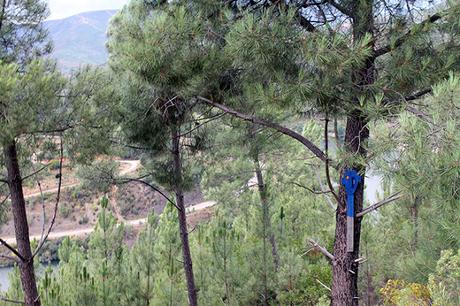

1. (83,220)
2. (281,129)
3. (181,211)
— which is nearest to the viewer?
(281,129)

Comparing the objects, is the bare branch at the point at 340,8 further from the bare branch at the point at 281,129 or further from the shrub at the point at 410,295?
the shrub at the point at 410,295

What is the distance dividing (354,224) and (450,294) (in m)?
1.11

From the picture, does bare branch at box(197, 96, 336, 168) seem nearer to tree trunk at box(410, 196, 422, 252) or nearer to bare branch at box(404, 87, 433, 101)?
bare branch at box(404, 87, 433, 101)

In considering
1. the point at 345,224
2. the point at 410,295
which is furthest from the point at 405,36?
the point at 410,295

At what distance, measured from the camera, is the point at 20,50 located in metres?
3.50

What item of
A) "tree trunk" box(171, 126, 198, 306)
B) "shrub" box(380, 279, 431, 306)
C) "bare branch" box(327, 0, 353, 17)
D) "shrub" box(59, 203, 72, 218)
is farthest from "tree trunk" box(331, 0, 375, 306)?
"shrub" box(59, 203, 72, 218)

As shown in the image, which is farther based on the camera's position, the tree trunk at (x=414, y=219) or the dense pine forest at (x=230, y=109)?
the tree trunk at (x=414, y=219)

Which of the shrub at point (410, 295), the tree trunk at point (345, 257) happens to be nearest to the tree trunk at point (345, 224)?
the tree trunk at point (345, 257)

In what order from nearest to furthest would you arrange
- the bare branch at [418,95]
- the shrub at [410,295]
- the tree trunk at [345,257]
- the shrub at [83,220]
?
the bare branch at [418,95] < the tree trunk at [345,257] < the shrub at [410,295] < the shrub at [83,220]

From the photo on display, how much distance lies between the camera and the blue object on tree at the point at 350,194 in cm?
315

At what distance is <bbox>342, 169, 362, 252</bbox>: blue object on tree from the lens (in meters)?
3.15

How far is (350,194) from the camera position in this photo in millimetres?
3211

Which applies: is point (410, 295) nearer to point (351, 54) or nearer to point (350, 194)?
point (350, 194)

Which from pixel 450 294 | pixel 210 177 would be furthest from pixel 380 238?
pixel 450 294
